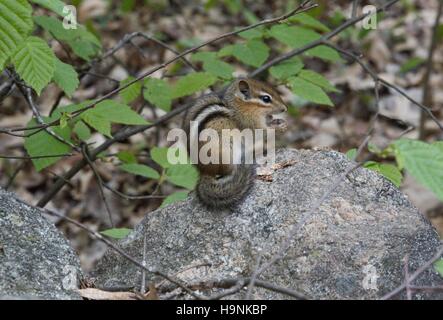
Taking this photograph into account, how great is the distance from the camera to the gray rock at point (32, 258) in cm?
275

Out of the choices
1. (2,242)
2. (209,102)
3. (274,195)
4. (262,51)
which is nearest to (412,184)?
(262,51)

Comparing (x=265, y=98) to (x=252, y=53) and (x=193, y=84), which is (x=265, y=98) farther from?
(x=193, y=84)

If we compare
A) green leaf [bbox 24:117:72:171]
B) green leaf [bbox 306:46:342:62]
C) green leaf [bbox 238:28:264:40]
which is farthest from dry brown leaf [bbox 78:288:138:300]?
green leaf [bbox 306:46:342:62]

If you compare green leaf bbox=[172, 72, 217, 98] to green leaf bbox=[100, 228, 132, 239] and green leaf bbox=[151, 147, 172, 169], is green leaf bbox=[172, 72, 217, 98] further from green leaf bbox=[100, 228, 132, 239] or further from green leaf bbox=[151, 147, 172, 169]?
green leaf bbox=[100, 228, 132, 239]

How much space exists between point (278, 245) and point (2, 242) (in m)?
1.16

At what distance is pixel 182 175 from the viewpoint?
14.3 feet

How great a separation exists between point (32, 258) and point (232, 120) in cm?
177

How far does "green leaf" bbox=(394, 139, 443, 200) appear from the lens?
214 cm

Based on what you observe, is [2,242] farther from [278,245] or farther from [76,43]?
[76,43]

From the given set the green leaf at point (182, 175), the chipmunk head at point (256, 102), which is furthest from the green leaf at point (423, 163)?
the chipmunk head at point (256, 102)

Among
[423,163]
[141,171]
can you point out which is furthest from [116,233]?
[423,163]

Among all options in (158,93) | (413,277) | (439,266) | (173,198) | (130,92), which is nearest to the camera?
(413,277)

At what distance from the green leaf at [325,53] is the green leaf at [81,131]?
5.26 feet

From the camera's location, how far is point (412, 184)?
7.20 meters
